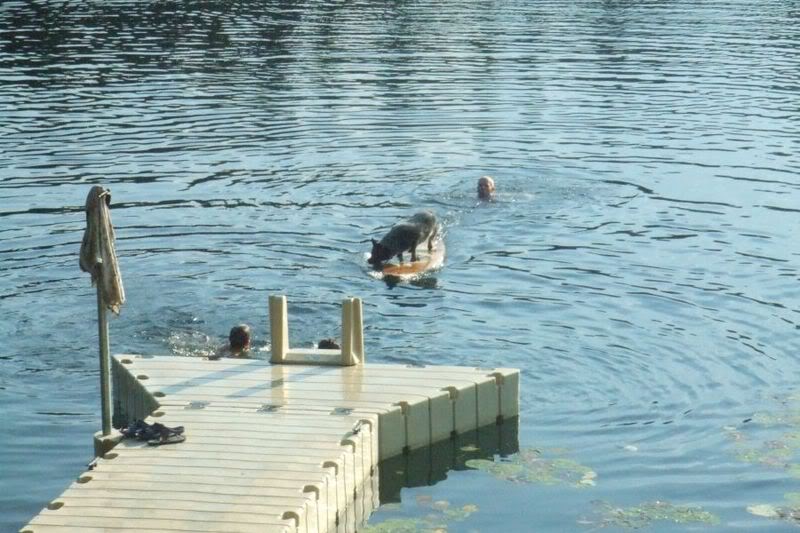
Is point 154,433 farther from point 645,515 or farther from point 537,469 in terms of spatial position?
point 645,515

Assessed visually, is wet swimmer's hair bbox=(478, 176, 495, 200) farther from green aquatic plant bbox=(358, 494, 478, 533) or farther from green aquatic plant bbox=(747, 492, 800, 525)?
green aquatic plant bbox=(747, 492, 800, 525)

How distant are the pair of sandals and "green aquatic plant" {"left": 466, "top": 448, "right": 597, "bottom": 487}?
3.61 metres

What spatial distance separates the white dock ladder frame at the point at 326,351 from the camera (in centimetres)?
1788

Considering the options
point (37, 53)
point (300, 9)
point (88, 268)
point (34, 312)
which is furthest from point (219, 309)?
point (300, 9)

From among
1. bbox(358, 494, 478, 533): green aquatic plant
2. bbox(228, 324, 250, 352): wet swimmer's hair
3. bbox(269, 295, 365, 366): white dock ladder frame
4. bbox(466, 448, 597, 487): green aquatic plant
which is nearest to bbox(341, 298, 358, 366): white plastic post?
bbox(269, 295, 365, 366): white dock ladder frame

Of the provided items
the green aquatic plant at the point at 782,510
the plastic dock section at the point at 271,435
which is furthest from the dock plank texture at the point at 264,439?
the green aquatic plant at the point at 782,510

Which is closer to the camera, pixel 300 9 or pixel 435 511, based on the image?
pixel 435 511

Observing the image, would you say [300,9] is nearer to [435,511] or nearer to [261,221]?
[261,221]

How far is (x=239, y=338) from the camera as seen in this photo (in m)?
19.4

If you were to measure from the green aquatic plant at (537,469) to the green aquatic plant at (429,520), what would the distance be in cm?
106

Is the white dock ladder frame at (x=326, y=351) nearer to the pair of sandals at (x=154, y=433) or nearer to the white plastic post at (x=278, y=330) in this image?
the white plastic post at (x=278, y=330)

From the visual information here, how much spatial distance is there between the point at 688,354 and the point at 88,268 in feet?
30.8

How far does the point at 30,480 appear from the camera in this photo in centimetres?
1611

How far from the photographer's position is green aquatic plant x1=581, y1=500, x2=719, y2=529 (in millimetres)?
15086
